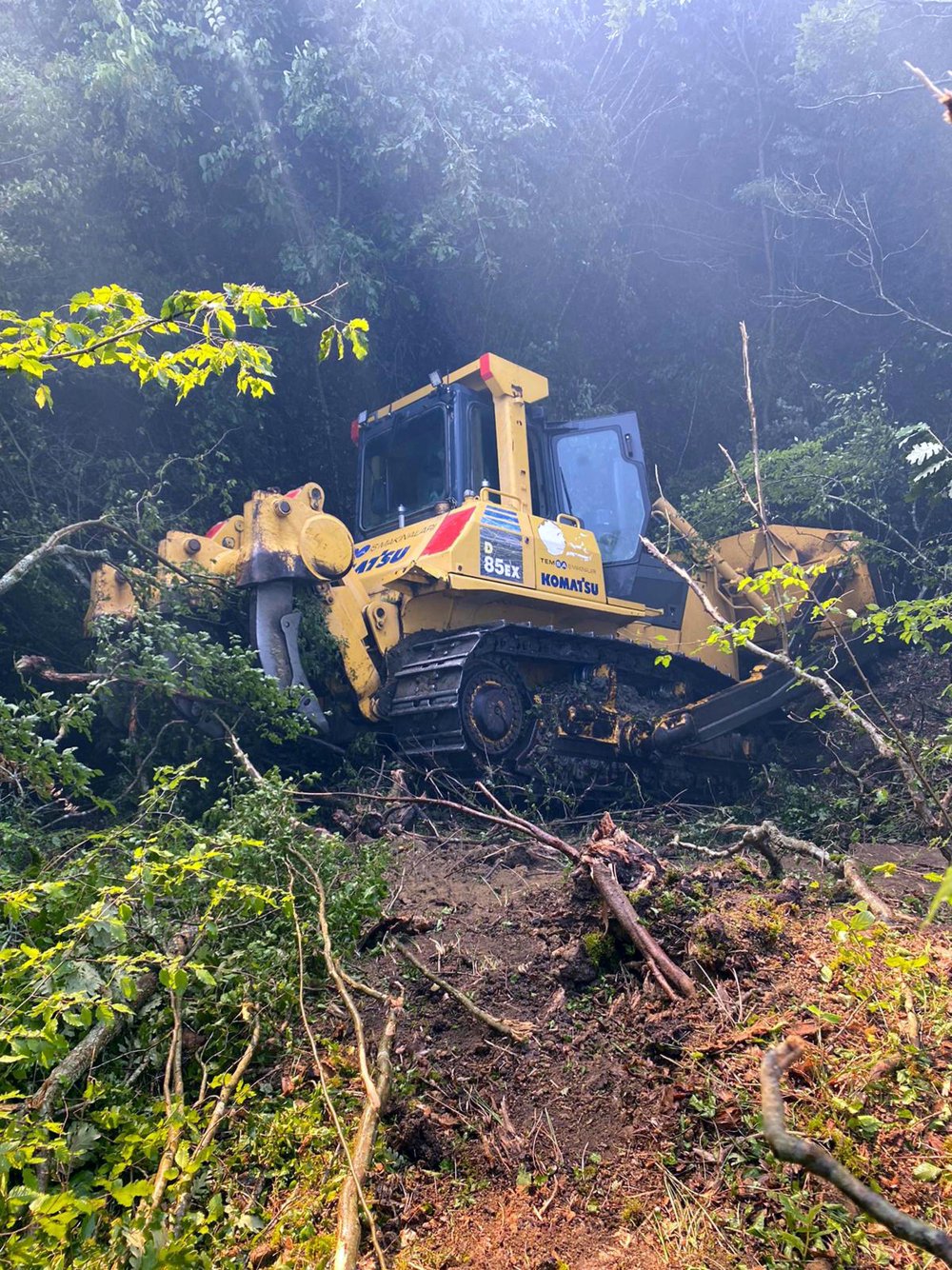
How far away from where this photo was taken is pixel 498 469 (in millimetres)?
7227

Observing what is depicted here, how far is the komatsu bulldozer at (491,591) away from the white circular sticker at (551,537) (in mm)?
18

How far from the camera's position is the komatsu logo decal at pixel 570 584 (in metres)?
6.94

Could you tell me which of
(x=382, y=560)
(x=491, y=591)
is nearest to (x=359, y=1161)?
(x=491, y=591)

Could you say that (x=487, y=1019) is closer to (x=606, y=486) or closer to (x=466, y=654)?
(x=466, y=654)

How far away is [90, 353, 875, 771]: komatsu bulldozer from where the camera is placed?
6082 mm

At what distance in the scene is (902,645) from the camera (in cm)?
905

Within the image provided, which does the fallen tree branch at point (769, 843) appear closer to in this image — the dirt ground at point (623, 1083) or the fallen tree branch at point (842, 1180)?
the dirt ground at point (623, 1083)

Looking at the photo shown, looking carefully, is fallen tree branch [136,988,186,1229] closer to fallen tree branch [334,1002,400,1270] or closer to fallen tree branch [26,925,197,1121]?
fallen tree branch [26,925,197,1121]

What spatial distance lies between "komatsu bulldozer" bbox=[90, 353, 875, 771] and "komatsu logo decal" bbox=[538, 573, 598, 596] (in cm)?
2

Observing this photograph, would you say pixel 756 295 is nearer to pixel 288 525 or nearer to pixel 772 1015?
pixel 288 525

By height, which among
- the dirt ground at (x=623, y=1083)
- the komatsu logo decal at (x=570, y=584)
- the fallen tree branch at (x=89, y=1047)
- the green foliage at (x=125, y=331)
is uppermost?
the green foliage at (x=125, y=331)

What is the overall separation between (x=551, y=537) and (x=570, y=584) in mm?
415

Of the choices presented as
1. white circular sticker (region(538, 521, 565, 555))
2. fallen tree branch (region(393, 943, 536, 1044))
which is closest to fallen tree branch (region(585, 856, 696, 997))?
fallen tree branch (region(393, 943, 536, 1044))

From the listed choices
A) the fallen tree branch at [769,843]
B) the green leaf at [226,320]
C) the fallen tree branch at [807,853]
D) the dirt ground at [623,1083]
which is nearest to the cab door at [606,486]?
the fallen tree branch at [807,853]
